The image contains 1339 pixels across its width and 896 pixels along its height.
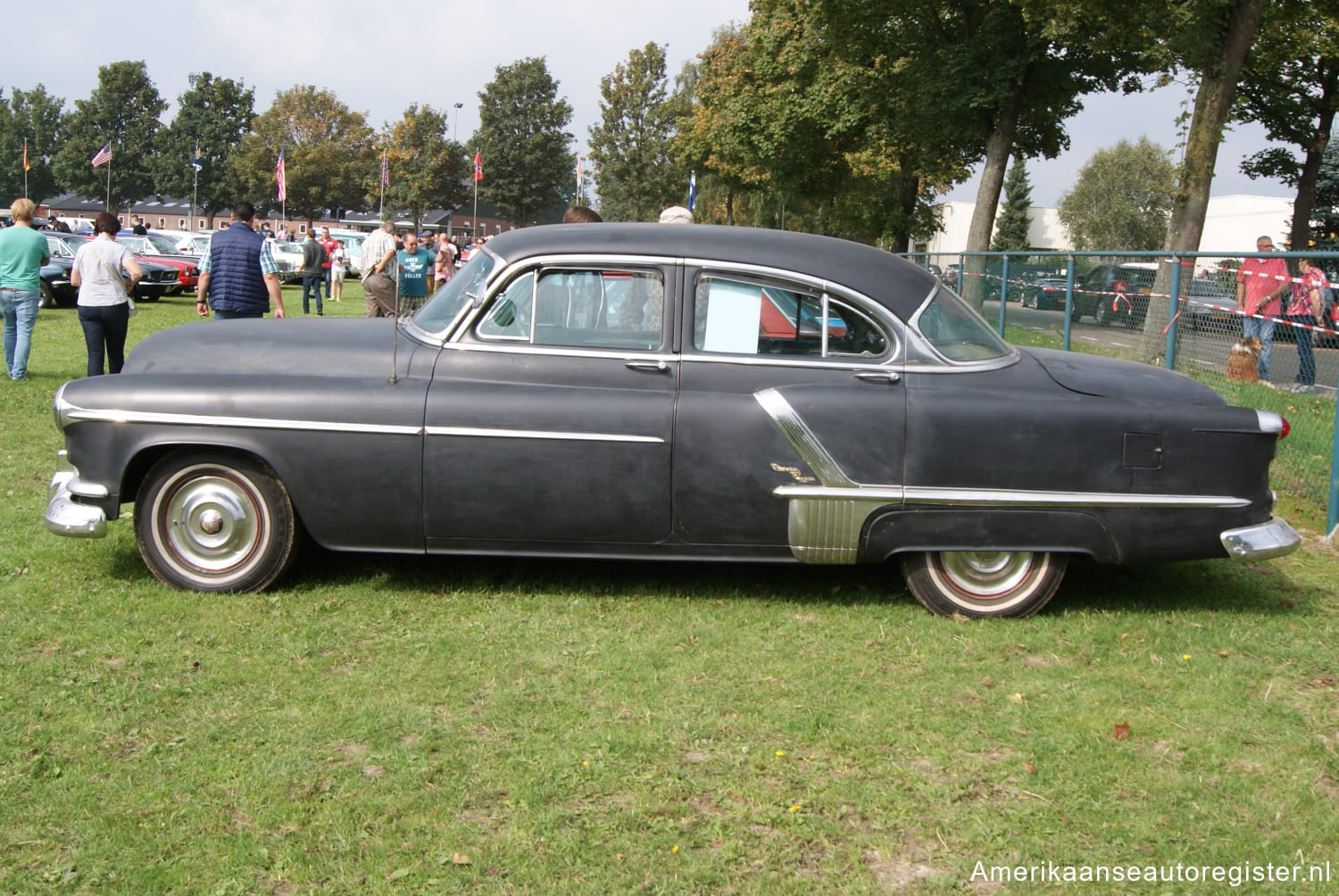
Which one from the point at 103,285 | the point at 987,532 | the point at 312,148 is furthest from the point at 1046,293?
the point at 312,148

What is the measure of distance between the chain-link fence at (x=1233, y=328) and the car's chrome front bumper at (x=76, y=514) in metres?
6.76

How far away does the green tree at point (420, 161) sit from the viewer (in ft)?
294

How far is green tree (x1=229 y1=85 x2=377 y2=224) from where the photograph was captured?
8569cm

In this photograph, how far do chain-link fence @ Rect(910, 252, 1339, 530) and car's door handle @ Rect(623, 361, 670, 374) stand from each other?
4359mm

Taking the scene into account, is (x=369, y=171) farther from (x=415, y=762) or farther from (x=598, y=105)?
(x=415, y=762)

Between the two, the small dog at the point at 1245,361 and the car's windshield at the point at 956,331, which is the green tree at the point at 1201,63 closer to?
the small dog at the point at 1245,361

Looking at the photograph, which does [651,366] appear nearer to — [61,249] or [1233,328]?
[1233,328]

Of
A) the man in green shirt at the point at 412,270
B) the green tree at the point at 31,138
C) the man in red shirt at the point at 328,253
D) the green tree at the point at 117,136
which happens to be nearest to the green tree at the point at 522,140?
the green tree at the point at 117,136

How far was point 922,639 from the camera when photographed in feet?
16.7

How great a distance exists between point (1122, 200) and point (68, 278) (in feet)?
201

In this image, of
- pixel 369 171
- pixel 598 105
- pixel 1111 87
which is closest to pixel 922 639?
pixel 1111 87

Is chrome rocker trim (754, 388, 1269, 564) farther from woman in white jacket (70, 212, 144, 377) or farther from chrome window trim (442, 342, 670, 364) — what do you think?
woman in white jacket (70, 212, 144, 377)

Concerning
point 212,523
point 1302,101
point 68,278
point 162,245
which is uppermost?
point 1302,101

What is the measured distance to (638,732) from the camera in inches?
160
